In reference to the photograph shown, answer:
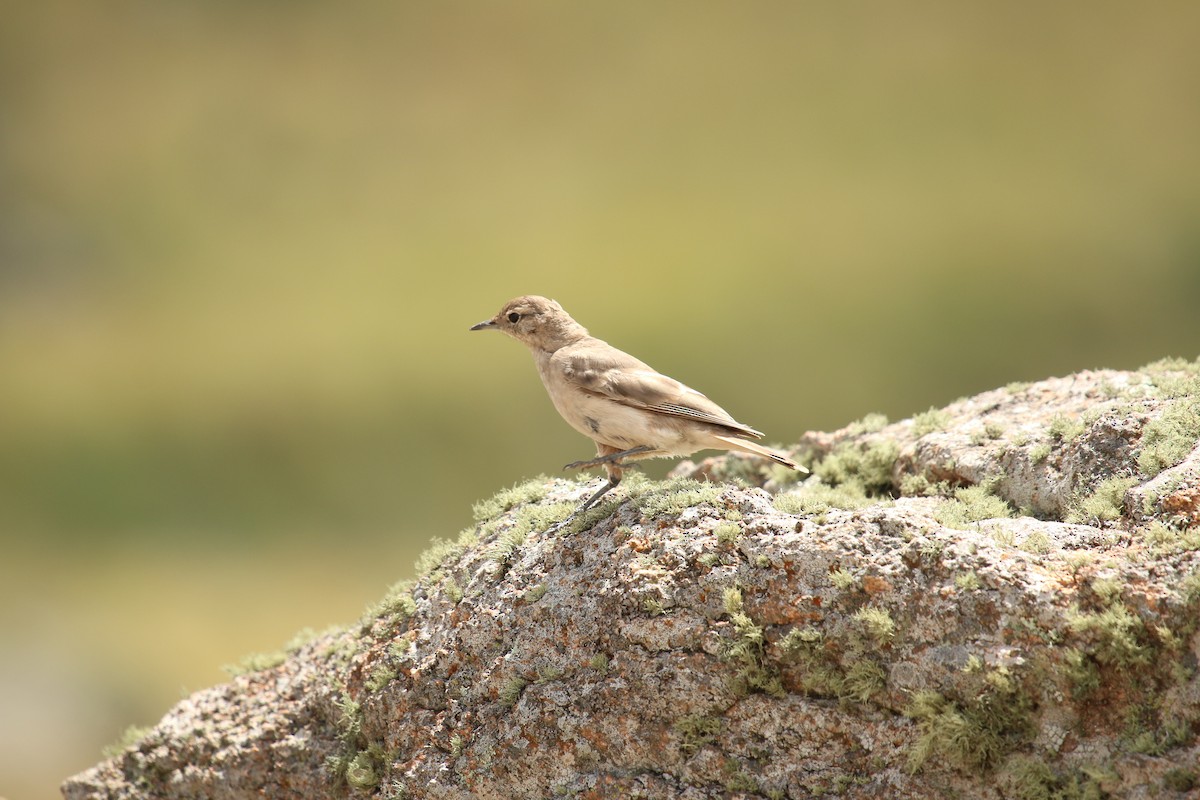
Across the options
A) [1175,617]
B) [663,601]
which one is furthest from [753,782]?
[1175,617]

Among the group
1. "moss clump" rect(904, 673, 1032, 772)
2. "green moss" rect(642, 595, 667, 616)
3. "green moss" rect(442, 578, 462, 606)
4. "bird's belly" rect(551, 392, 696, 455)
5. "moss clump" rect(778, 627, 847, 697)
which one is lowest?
"moss clump" rect(904, 673, 1032, 772)

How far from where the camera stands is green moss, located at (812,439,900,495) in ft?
32.9

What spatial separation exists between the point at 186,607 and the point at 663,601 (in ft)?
65.5

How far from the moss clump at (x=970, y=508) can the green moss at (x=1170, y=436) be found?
100 cm

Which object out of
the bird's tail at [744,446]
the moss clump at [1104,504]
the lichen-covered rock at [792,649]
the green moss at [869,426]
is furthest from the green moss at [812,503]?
the green moss at [869,426]

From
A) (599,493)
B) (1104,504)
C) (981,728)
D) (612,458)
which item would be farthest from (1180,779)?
(612,458)

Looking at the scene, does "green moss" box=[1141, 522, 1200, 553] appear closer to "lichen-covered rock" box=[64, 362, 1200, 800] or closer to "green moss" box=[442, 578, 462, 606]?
"lichen-covered rock" box=[64, 362, 1200, 800]

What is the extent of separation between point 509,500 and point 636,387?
1545 millimetres

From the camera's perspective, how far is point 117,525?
88.0 feet

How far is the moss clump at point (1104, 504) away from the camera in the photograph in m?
7.30

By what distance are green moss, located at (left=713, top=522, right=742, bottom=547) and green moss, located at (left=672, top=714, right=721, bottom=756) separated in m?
1.15

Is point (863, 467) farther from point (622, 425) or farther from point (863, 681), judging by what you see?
point (863, 681)

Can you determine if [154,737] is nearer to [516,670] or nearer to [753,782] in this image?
[516,670]

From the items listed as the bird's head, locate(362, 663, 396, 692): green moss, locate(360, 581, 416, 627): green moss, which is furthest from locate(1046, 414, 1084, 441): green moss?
locate(362, 663, 396, 692): green moss
